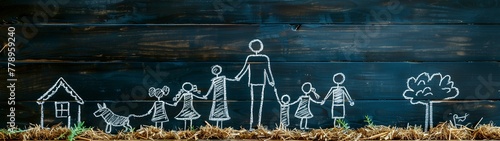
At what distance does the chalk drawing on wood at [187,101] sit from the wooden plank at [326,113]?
0.02 metres

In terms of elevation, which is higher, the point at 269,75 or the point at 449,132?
the point at 269,75

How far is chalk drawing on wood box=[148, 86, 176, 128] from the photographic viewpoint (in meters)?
2.56

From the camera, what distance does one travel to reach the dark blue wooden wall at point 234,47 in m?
2.50

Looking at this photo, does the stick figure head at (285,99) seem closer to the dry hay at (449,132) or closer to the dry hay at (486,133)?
the dry hay at (449,132)

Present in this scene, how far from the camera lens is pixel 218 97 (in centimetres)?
258

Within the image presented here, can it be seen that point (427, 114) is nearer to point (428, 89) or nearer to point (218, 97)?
point (428, 89)

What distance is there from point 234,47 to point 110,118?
0.70 meters

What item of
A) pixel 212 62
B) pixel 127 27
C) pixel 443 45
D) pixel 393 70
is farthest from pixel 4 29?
pixel 443 45

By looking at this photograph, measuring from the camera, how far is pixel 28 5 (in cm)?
248

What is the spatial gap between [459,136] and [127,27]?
5.54ft

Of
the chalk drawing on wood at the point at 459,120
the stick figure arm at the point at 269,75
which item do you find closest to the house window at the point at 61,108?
the stick figure arm at the point at 269,75

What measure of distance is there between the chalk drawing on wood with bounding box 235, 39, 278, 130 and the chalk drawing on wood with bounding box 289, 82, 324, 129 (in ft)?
0.53

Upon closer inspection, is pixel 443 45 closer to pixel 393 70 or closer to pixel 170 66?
pixel 393 70

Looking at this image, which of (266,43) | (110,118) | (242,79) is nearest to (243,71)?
(242,79)
